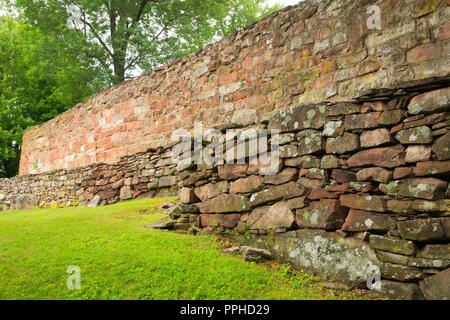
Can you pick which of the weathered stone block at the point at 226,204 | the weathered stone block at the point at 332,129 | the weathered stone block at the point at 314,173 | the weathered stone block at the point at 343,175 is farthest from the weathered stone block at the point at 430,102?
the weathered stone block at the point at 226,204

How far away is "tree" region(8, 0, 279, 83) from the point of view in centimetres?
1614

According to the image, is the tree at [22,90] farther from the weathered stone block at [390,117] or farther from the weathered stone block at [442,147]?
the weathered stone block at [442,147]

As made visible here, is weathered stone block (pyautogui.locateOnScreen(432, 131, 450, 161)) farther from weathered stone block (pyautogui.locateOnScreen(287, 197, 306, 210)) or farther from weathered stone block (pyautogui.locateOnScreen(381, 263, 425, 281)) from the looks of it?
weathered stone block (pyautogui.locateOnScreen(287, 197, 306, 210))

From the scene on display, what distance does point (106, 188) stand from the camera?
35.4ft

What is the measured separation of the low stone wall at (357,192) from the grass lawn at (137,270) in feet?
1.40

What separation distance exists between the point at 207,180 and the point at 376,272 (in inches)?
113

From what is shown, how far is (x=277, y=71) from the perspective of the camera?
26.2 feet

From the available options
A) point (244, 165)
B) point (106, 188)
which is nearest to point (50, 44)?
point (106, 188)

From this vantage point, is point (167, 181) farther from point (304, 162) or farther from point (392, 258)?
point (392, 258)

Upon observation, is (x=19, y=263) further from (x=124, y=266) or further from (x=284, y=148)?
(x=284, y=148)

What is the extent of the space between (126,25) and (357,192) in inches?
712

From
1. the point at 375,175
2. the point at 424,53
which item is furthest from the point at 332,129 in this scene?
the point at 424,53

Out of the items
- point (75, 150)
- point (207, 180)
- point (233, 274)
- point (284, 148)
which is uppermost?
point (75, 150)

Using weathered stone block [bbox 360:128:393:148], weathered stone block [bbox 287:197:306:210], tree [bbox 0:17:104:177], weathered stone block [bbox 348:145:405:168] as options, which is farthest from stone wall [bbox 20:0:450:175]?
tree [bbox 0:17:104:177]
